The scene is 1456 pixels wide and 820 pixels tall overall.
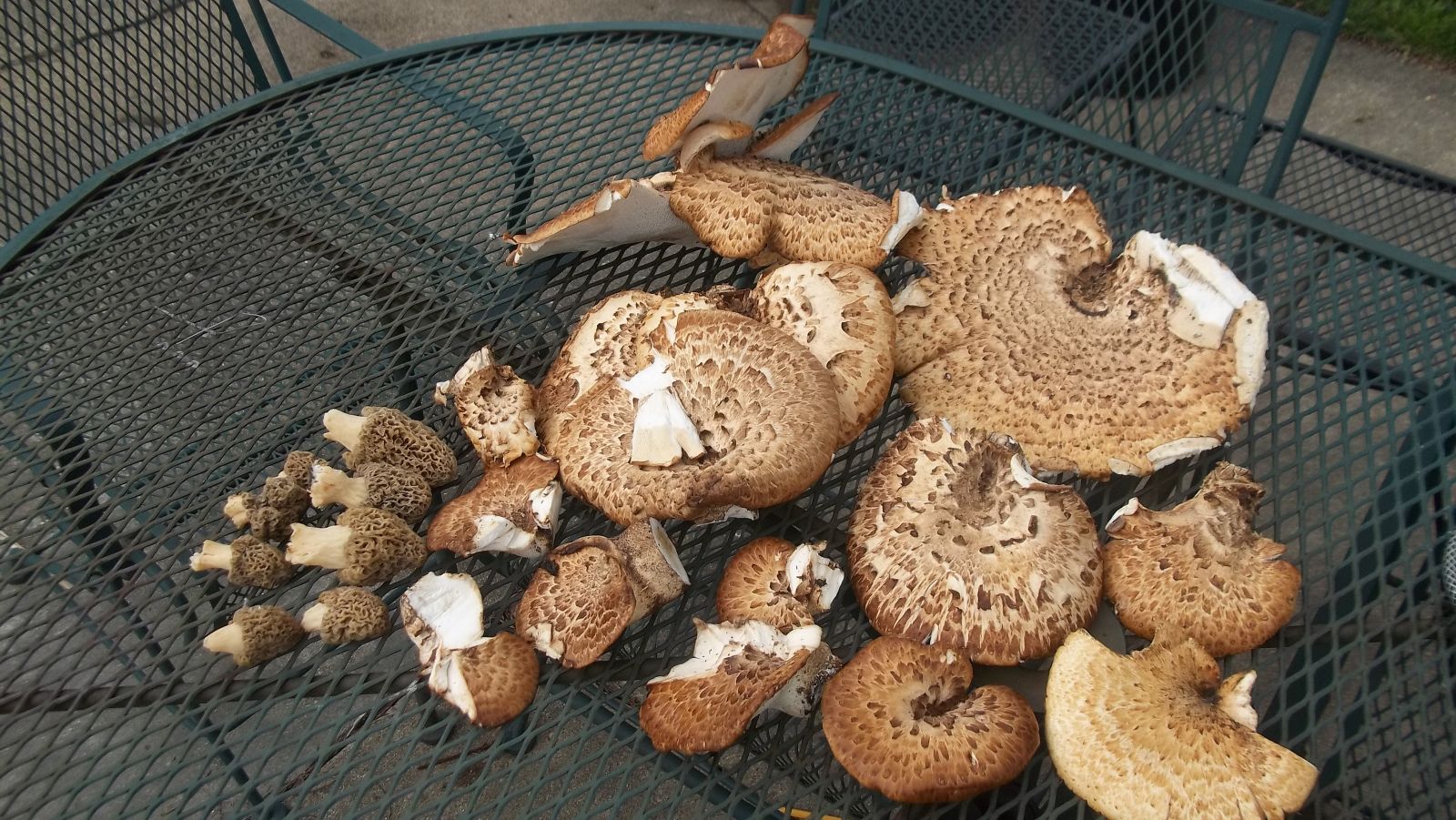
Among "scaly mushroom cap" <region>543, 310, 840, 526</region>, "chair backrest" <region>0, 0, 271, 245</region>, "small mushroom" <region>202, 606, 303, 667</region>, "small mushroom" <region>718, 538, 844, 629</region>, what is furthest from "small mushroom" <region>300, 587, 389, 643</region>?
"chair backrest" <region>0, 0, 271, 245</region>

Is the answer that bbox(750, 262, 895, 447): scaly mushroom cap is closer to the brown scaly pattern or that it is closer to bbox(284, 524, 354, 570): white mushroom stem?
the brown scaly pattern

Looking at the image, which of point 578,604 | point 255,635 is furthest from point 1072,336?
point 255,635

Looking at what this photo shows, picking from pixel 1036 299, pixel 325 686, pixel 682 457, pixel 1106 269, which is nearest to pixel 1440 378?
pixel 1106 269

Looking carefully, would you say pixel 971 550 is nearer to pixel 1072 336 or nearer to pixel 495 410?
pixel 1072 336

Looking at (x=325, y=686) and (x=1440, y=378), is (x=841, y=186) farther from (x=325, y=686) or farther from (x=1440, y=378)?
(x=325, y=686)

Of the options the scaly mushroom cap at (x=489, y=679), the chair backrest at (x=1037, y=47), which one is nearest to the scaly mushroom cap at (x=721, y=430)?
the scaly mushroom cap at (x=489, y=679)

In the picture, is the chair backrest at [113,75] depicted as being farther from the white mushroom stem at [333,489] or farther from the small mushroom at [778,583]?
the small mushroom at [778,583]
